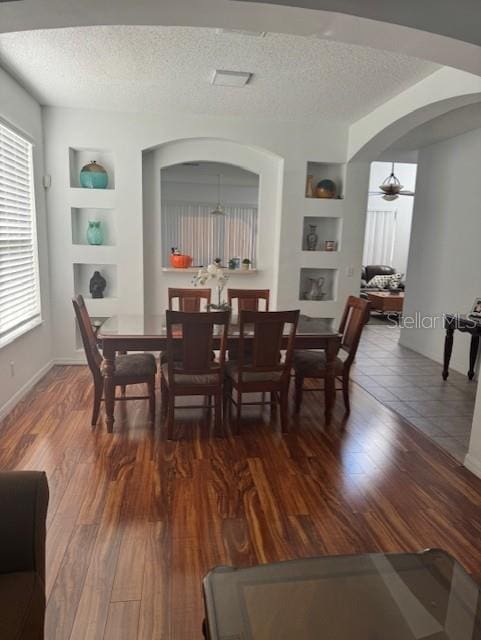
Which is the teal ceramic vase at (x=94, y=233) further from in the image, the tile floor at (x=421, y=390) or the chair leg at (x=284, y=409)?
the tile floor at (x=421, y=390)

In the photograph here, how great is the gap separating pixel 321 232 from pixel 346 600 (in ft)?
15.0

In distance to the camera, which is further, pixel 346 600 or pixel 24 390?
pixel 24 390

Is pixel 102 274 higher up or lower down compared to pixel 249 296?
higher up

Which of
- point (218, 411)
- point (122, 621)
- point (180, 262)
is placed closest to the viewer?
point (122, 621)

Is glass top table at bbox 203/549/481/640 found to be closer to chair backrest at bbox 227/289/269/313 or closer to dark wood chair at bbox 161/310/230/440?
dark wood chair at bbox 161/310/230/440

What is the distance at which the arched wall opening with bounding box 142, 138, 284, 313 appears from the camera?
501 cm

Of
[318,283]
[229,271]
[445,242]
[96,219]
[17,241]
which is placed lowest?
[318,283]

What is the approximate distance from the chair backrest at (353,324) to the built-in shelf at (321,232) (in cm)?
164

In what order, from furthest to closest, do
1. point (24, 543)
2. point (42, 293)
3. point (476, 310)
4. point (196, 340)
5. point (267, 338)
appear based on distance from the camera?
1. point (476, 310)
2. point (42, 293)
3. point (267, 338)
4. point (196, 340)
5. point (24, 543)

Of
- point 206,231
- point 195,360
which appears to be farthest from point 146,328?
point 206,231

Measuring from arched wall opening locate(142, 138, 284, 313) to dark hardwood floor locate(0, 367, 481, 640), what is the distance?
2.10 meters

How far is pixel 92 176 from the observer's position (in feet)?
15.4

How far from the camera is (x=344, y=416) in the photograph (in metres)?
3.69

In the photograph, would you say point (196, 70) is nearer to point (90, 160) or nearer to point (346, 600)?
point (90, 160)
